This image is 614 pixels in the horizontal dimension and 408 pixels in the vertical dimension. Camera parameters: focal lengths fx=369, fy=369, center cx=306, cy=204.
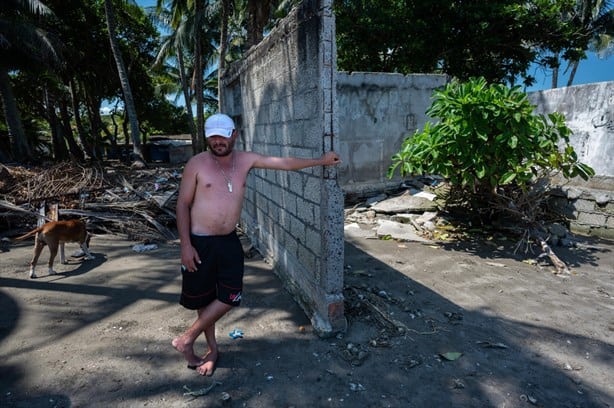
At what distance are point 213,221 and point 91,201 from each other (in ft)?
19.1

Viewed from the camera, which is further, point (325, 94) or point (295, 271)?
point (295, 271)

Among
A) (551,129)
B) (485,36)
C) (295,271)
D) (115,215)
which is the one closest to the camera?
(295,271)

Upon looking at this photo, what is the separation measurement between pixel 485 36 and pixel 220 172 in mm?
11489

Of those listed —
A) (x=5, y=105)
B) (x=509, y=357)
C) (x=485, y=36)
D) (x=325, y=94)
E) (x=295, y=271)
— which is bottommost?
(x=509, y=357)

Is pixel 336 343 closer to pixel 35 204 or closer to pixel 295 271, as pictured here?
pixel 295 271

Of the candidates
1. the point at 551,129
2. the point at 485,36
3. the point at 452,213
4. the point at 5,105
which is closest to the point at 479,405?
the point at 551,129

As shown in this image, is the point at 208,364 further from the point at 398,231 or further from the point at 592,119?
the point at 592,119

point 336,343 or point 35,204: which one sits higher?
point 35,204

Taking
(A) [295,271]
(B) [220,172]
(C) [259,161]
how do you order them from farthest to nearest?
(A) [295,271]
(C) [259,161]
(B) [220,172]

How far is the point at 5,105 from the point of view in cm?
1319

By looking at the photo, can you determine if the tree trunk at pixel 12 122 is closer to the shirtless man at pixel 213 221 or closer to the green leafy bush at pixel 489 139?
the shirtless man at pixel 213 221

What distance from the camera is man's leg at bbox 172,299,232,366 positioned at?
2561 millimetres

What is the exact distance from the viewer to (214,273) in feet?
8.41

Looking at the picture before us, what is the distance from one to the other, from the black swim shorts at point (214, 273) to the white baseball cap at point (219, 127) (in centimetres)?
69
